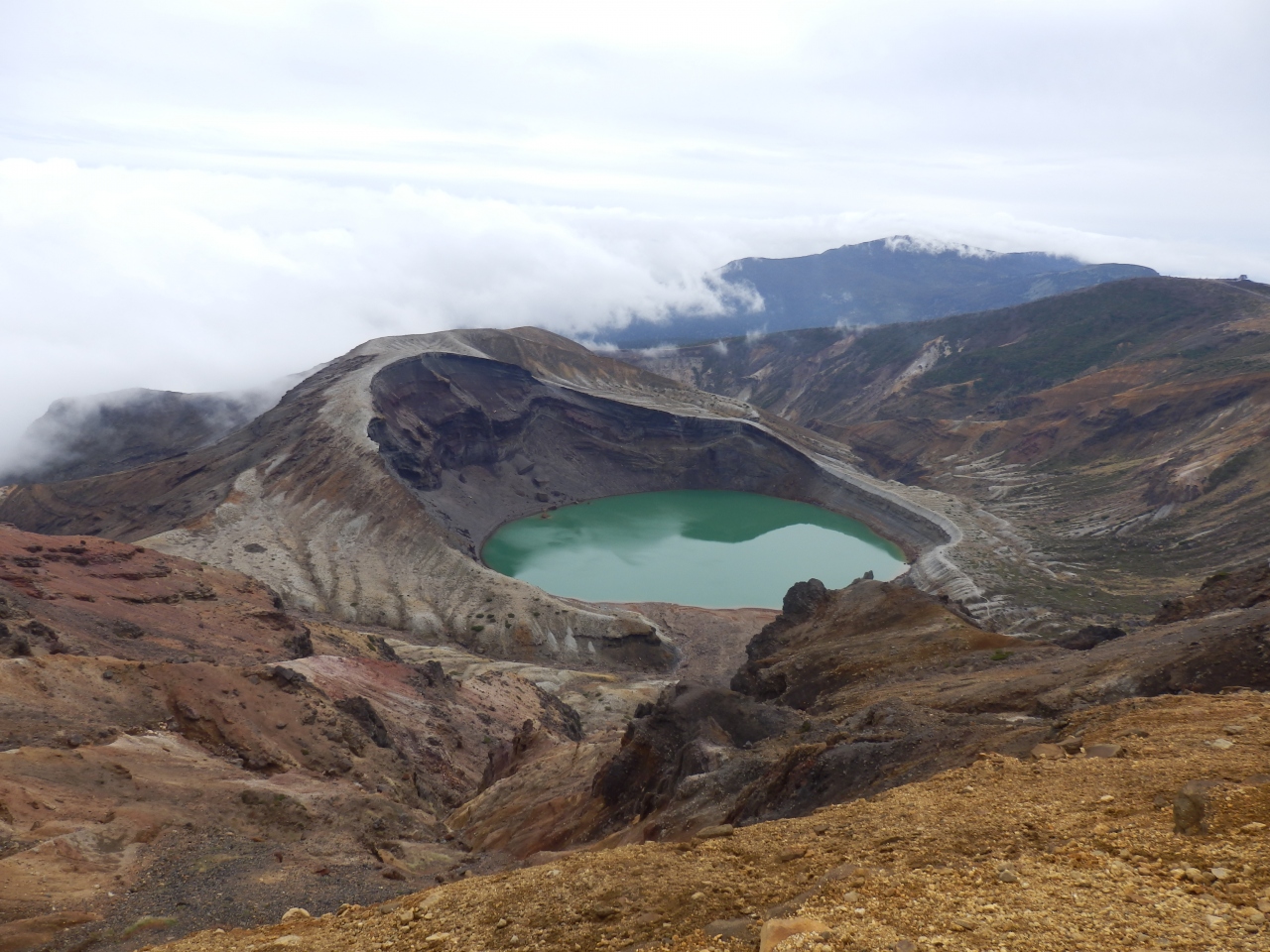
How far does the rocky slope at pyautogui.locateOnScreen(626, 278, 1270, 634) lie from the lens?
59.0 meters

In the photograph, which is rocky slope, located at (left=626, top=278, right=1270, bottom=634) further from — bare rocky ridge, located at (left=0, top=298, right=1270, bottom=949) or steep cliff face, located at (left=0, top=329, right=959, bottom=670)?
steep cliff face, located at (left=0, top=329, right=959, bottom=670)

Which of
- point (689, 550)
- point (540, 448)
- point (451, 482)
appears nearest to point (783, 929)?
point (689, 550)

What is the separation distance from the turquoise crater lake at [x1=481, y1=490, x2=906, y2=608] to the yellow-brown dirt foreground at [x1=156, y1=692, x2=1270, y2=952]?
54.5 metres

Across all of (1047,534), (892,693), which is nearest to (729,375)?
(1047,534)

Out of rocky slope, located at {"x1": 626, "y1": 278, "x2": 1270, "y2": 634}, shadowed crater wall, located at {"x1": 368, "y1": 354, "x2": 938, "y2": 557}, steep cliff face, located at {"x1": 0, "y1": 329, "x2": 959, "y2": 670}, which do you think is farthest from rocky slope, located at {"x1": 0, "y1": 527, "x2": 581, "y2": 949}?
shadowed crater wall, located at {"x1": 368, "y1": 354, "x2": 938, "y2": 557}

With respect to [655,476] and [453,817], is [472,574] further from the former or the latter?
[655,476]

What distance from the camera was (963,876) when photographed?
7586 millimetres

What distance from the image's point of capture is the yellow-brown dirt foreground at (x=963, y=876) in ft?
21.1

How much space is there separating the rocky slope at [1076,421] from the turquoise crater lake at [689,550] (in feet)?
41.2

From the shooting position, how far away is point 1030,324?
133125mm

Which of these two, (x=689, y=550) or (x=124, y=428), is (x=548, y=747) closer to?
(x=689, y=550)

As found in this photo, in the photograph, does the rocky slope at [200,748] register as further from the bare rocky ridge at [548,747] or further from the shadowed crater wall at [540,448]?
the shadowed crater wall at [540,448]

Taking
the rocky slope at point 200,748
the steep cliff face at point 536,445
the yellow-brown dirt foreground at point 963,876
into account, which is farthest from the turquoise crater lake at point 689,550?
the yellow-brown dirt foreground at point 963,876

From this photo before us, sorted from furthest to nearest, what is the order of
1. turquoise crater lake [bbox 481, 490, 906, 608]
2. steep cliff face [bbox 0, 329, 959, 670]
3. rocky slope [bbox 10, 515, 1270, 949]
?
turquoise crater lake [bbox 481, 490, 906, 608] < steep cliff face [bbox 0, 329, 959, 670] < rocky slope [bbox 10, 515, 1270, 949]
